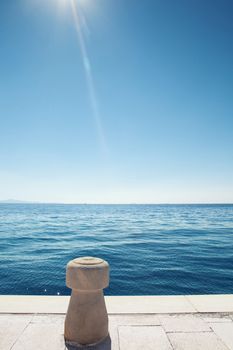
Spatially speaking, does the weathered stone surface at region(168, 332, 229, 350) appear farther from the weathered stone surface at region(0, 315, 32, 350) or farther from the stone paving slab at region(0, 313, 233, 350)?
the weathered stone surface at region(0, 315, 32, 350)

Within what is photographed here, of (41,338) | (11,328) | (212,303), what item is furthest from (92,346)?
(212,303)

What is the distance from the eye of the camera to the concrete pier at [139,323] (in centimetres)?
303

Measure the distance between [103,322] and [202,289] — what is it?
21.9 feet

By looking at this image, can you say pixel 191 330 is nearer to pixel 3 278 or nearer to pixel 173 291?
pixel 173 291

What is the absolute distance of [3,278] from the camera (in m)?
9.78

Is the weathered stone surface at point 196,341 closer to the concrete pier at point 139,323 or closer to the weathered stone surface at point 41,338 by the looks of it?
the concrete pier at point 139,323

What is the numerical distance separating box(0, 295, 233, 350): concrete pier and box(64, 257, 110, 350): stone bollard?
0.17 metres

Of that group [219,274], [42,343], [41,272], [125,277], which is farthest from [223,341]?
[41,272]

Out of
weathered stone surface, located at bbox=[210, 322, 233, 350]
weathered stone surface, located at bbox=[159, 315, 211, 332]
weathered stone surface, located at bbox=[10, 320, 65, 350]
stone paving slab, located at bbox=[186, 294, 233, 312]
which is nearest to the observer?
weathered stone surface, located at bbox=[10, 320, 65, 350]

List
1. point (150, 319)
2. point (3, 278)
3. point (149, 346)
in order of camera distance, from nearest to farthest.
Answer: point (149, 346) < point (150, 319) < point (3, 278)

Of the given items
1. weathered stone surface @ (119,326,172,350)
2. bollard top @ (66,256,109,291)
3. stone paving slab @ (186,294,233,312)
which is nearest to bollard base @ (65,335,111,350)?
weathered stone surface @ (119,326,172,350)

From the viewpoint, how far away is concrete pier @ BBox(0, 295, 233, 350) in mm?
3033

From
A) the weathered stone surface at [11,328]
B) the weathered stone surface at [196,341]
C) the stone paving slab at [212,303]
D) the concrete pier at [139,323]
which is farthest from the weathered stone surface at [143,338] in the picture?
the weathered stone surface at [11,328]

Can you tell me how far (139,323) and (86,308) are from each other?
0.88m
